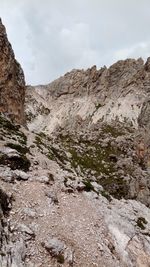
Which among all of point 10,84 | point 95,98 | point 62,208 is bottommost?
point 62,208

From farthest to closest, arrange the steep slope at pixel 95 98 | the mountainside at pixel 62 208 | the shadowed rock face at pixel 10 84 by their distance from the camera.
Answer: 1. the steep slope at pixel 95 98
2. the shadowed rock face at pixel 10 84
3. the mountainside at pixel 62 208

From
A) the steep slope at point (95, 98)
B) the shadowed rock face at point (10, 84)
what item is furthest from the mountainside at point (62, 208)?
the steep slope at point (95, 98)

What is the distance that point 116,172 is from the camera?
2162 inches

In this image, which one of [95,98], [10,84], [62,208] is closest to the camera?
[62,208]

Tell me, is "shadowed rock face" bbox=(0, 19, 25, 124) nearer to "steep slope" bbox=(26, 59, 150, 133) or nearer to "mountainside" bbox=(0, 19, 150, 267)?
"mountainside" bbox=(0, 19, 150, 267)

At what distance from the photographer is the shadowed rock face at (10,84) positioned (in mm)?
56806

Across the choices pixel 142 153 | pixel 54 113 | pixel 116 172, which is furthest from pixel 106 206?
pixel 54 113

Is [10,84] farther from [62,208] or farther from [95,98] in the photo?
[95,98]

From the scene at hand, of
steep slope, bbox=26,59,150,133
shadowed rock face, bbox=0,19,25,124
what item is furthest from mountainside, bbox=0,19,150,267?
steep slope, bbox=26,59,150,133

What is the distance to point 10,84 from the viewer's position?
58969 millimetres

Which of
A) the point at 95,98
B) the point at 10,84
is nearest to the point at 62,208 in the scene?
the point at 10,84

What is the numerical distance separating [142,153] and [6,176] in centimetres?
4137

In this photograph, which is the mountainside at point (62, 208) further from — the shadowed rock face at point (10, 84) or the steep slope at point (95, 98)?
the steep slope at point (95, 98)

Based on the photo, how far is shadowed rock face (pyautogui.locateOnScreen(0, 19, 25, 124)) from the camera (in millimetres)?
56806
